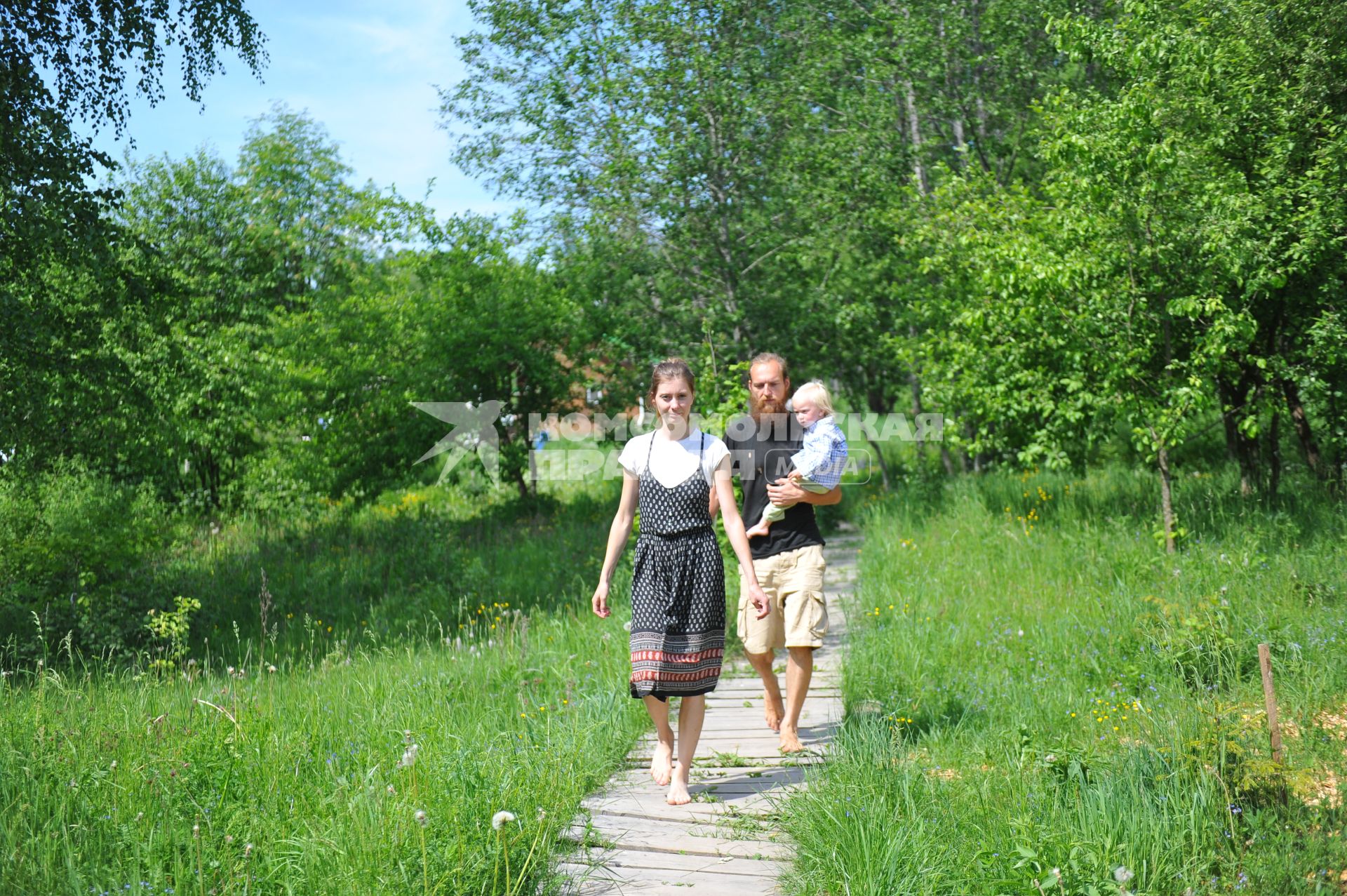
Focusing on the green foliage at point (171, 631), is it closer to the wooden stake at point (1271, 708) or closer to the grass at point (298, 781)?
the grass at point (298, 781)

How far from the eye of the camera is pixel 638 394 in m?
17.2

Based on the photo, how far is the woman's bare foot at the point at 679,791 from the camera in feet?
15.6

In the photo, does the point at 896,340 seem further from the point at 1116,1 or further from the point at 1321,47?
the point at 1321,47

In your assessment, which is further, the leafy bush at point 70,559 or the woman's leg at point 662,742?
the leafy bush at point 70,559

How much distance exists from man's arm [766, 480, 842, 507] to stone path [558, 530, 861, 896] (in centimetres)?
119

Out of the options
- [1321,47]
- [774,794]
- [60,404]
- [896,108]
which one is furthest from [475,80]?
[774,794]

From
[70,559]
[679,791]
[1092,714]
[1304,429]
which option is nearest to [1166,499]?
[1304,429]

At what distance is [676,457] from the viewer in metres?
4.84

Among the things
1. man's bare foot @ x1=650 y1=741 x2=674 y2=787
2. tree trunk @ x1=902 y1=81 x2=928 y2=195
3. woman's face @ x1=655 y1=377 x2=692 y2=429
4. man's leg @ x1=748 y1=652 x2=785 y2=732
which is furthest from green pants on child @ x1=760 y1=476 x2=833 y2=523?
tree trunk @ x1=902 y1=81 x2=928 y2=195

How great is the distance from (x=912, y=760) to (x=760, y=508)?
1469mm

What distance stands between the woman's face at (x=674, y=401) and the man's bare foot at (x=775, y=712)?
176 cm

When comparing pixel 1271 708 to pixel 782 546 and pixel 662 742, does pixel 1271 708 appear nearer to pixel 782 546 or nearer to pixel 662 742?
pixel 782 546

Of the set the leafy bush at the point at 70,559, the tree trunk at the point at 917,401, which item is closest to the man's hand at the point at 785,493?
the leafy bush at the point at 70,559

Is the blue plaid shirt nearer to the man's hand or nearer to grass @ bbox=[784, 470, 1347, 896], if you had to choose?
the man's hand
